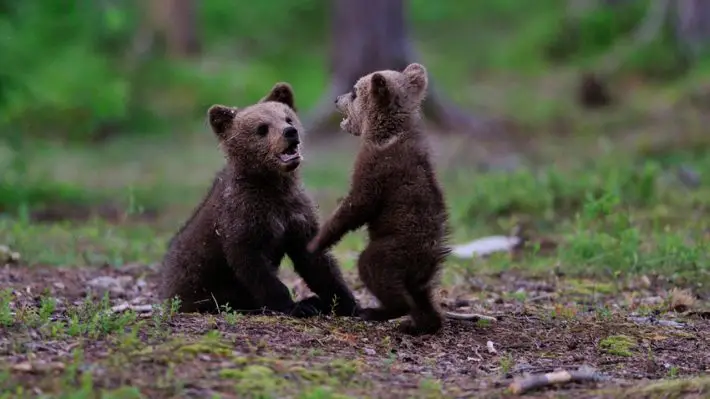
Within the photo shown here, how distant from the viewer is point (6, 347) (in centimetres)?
538

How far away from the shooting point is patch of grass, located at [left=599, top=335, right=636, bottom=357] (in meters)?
6.21

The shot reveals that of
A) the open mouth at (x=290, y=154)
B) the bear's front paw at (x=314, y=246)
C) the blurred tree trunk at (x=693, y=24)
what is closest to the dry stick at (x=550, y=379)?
the bear's front paw at (x=314, y=246)

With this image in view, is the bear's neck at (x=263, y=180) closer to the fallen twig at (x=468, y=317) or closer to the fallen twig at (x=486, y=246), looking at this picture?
the fallen twig at (x=468, y=317)

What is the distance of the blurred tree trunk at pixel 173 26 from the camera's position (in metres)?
23.3

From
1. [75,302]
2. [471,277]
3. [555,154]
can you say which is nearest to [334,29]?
[555,154]

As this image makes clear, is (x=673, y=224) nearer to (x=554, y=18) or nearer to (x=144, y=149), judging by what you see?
(x=144, y=149)

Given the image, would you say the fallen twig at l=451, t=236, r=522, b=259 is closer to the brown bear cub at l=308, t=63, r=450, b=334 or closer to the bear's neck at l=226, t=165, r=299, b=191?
the bear's neck at l=226, t=165, r=299, b=191

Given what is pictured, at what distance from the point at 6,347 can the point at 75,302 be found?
86.2 inches

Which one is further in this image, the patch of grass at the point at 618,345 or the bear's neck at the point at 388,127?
the bear's neck at the point at 388,127

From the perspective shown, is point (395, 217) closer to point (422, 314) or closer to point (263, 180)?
point (422, 314)

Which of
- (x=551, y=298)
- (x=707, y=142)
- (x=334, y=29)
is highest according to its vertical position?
(x=334, y=29)

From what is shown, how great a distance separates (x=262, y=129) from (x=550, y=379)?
8.84ft

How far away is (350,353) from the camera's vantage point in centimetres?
580

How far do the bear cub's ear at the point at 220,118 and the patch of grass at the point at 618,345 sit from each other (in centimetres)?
272
